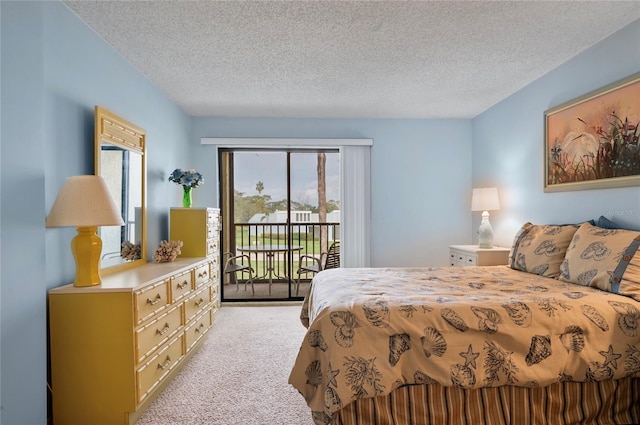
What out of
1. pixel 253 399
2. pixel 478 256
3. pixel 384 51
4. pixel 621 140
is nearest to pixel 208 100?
pixel 384 51

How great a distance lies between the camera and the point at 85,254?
2.05m

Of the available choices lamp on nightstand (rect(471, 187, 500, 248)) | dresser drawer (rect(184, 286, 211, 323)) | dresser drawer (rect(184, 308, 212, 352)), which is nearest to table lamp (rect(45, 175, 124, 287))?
dresser drawer (rect(184, 286, 211, 323))

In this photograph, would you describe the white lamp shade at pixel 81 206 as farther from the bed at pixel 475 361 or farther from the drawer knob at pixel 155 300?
the bed at pixel 475 361

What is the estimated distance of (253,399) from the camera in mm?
2344

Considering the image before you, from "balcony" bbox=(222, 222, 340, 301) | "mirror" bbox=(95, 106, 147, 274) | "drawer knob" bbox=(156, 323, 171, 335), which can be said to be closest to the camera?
"drawer knob" bbox=(156, 323, 171, 335)

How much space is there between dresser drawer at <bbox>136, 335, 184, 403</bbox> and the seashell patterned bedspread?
95 centimetres

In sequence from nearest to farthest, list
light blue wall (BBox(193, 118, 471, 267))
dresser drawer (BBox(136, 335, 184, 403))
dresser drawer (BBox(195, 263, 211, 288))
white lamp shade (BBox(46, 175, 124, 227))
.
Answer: white lamp shade (BBox(46, 175, 124, 227)), dresser drawer (BBox(136, 335, 184, 403)), dresser drawer (BBox(195, 263, 211, 288)), light blue wall (BBox(193, 118, 471, 267))

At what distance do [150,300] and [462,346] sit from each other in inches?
73.0

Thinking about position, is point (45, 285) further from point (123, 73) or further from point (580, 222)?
point (580, 222)

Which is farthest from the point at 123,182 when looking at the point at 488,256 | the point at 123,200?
the point at 488,256

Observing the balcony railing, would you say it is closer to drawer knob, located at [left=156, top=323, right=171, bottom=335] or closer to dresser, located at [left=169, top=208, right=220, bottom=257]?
dresser, located at [left=169, top=208, right=220, bottom=257]

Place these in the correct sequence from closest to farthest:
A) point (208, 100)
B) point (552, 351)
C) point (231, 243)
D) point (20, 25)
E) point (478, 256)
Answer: point (20, 25) < point (552, 351) < point (478, 256) < point (208, 100) < point (231, 243)

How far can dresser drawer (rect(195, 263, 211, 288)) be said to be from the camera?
3.21 m

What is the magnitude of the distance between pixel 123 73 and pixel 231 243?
319cm
